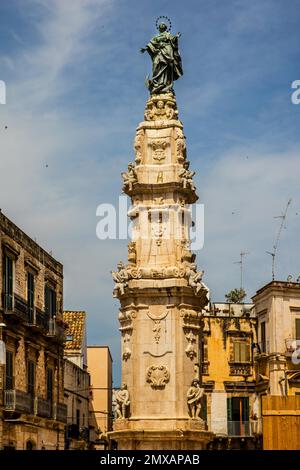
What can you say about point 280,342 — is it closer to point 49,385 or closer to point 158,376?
point 49,385

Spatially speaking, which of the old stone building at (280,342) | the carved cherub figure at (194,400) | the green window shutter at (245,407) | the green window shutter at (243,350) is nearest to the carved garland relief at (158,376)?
the carved cherub figure at (194,400)

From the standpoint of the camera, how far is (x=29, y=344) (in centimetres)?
3731

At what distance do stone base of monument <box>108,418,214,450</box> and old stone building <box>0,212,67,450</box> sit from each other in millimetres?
8306

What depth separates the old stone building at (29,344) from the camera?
34.3m

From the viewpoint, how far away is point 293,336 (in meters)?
46.2

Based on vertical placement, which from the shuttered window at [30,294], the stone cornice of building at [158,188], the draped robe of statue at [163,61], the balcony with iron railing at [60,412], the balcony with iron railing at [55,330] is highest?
the draped robe of statue at [163,61]

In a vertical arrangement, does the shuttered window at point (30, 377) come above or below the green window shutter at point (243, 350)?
below

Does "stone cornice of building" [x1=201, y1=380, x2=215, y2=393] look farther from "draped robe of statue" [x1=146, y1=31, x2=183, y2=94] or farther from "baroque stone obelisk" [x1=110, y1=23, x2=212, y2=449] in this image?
"draped robe of statue" [x1=146, y1=31, x2=183, y2=94]

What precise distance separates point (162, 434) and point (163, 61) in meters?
11.3

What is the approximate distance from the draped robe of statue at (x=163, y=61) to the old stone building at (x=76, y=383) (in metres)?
21.6

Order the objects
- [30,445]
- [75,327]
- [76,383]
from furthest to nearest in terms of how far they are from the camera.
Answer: [75,327], [76,383], [30,445]

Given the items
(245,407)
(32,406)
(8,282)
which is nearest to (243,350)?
(245,407)

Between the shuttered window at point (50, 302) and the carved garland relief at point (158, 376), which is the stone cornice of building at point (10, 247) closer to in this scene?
the shuttered window at point (50, 302)
